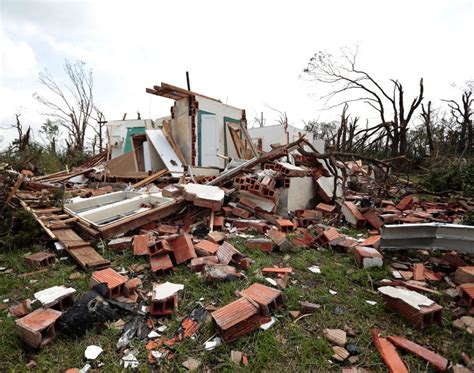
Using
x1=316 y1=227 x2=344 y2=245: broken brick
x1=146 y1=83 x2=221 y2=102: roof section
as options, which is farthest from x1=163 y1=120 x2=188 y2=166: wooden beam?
x1=316 y1=227 x2=344 y2=245: broken brick

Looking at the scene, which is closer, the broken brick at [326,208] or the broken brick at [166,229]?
the broken brick at [166,229]

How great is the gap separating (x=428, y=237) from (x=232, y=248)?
2.39m

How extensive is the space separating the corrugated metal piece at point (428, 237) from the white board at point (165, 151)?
6.24 m

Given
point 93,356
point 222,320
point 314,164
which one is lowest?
point 93,356

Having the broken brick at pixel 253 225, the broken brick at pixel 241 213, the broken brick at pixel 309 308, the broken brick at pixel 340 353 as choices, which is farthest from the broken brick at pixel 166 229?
the broken brick at pixel 340 353

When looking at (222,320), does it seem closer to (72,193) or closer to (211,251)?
(211,251)

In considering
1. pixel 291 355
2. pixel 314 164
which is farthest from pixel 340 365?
pixel 314 164

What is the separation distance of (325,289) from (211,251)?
1.36 meters

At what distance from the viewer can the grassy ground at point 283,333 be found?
1.72 meters

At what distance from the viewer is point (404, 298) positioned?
6.89 ft

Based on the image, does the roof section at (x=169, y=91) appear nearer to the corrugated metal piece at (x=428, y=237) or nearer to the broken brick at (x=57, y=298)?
the broken brick at (x=57, y=298)

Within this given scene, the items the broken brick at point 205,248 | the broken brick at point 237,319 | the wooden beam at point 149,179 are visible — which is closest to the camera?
the broken brick at point 237,319

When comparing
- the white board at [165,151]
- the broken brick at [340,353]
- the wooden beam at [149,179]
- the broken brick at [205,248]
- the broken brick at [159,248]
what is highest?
the white board at [165,151]

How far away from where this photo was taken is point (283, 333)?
1963mm
